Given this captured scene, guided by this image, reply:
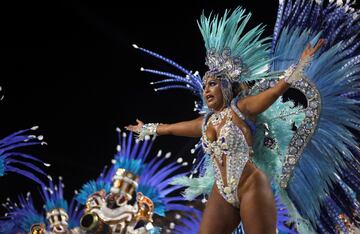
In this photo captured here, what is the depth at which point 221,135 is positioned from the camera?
9.12 feet

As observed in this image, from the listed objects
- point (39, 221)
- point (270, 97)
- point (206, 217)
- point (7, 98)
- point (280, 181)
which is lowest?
point (206, 217)

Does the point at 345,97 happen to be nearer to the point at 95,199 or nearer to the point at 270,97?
the point at 270,97

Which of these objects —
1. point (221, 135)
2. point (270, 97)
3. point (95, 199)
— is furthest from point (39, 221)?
point (270, 97)

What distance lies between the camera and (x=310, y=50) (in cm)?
266

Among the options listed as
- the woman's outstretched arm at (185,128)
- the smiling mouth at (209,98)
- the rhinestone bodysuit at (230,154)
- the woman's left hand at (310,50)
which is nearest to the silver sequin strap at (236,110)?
the rhinestone bodysuit at (230,154)

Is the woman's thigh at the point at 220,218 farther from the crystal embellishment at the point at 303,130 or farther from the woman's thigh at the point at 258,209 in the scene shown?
the crystal embellishment at the point at 303,130

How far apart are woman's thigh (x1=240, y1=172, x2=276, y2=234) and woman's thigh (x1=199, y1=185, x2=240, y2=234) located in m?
0.12

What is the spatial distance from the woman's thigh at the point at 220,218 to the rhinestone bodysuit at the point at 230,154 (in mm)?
37

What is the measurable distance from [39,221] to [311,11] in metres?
2.70

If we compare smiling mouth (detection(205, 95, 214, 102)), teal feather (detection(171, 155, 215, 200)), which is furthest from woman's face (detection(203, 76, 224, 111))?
teal feather (detection(171, 155, 215, 200))

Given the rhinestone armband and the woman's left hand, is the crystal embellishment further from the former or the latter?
the rhinestone armband

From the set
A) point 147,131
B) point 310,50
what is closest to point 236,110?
point 310,50

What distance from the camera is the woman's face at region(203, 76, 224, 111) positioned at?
2902 mm

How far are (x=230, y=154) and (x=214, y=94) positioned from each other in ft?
1.20
